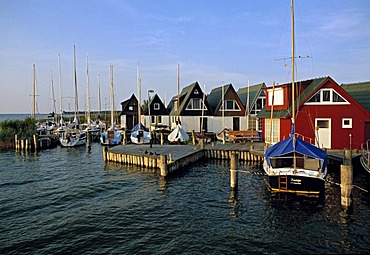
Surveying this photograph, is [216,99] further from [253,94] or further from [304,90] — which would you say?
[304,90]

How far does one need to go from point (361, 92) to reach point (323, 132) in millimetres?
9386

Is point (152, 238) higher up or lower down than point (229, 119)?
lower down

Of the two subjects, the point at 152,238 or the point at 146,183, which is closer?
the point at 152,238

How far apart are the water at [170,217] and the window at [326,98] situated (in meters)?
7.32

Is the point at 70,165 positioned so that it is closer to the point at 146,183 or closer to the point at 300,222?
the point at 146,183

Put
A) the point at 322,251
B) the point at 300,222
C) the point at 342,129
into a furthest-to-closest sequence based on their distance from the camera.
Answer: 1. the point at 342,129
2. the point at 300,222
3. the point at 322,251

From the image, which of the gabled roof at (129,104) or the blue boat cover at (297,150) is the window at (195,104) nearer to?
the gabled roof at (129,104)

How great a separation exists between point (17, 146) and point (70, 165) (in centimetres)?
1625

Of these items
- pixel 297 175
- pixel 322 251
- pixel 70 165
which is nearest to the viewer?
pixel 322 251

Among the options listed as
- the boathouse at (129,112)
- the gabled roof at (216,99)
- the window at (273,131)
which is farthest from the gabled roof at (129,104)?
the window at (273,131)

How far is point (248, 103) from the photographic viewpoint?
4262cm

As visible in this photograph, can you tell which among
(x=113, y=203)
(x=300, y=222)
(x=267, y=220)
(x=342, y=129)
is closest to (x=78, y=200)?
(x=113, y=203)

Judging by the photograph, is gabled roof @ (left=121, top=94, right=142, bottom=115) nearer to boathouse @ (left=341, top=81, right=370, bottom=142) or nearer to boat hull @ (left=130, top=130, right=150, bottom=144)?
boat hull @ (left=130, top=130, right=150, bottom=144)

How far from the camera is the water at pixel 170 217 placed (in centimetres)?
1170
